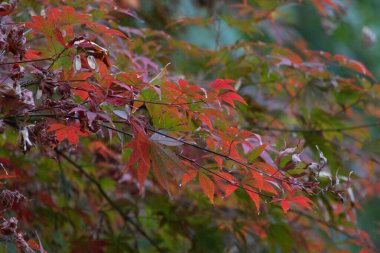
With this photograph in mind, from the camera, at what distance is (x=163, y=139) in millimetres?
810

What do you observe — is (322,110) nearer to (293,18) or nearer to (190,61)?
(190,61)

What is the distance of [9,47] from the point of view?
0.75 m

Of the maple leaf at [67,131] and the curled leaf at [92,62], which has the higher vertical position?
the curled leaf at [92,62]

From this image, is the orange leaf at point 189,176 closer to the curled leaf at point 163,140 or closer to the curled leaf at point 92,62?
the curled leaf at point 163,140

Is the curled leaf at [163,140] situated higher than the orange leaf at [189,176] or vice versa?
the curled leaf at [163,140]

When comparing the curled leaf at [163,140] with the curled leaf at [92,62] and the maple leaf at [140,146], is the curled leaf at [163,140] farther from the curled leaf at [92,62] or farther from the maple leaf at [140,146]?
the curled leaf at [92,62]

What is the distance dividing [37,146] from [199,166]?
246mm

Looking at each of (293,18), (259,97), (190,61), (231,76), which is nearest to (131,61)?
(231,76)

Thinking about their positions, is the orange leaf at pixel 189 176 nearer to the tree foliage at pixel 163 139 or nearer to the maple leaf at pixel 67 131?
the tree foliage at pixel 163 139

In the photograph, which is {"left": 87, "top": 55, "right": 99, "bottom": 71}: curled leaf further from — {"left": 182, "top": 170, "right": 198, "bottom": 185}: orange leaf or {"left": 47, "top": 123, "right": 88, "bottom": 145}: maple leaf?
{"left": 182, "top": 170, "right": 198, "bottom": 185}: orange leaf

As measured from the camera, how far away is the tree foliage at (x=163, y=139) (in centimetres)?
81

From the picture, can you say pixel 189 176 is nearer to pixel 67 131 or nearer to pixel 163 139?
pixel 163 139

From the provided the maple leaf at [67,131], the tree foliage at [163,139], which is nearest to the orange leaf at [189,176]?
the tree foliage at [163,139]

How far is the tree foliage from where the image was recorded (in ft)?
2.65
